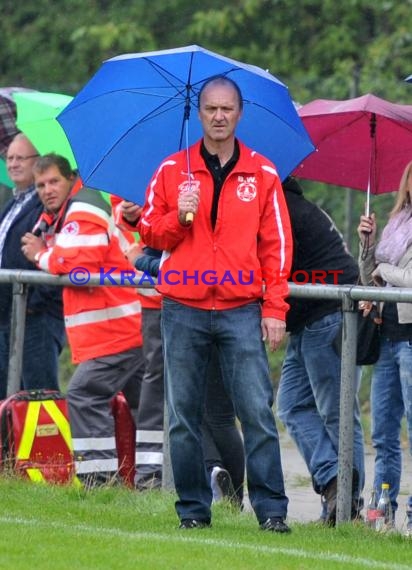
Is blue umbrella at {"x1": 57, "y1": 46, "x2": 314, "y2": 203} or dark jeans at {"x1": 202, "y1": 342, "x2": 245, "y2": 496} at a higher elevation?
blue umbrella at {"x1": 57, "y1": 46, "x2": 314, "y2": 203}

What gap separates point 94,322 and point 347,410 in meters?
2.15

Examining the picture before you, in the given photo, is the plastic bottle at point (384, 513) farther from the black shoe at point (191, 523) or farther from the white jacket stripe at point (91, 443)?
the white jacket stripe at point (91, 443)

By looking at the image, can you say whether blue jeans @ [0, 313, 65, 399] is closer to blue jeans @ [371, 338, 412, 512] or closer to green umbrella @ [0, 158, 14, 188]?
green umbrella @ [0, 158, 14, 188]

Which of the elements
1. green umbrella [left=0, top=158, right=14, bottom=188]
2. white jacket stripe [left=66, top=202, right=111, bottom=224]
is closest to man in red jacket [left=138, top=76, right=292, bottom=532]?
white jacket stripe [left=66, top=202, right=111, bottom=224]

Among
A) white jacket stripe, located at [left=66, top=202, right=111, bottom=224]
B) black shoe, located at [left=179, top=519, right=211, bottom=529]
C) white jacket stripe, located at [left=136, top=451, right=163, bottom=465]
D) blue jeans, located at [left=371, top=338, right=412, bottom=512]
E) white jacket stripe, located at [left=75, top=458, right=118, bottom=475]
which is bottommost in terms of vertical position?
black shoe, located at [left=179, top=519, right=211, bottom=529]

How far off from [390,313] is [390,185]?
1044 mm

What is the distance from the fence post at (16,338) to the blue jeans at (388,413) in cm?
222

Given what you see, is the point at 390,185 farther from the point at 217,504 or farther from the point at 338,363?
the point at 217,504

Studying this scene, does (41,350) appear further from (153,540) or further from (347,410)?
(153,540)

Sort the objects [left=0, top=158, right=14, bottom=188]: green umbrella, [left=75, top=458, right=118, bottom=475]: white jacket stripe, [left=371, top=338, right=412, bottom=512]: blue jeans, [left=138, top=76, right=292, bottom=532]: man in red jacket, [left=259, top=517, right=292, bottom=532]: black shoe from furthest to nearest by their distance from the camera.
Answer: [left=0, top=158, right=14, bottom=188]: green umbrella, [left=75, top=458, right=118, bottom=475]: white jacket stripe, [left=371, top=338, right=412, bottom=512]: blue jeans, [left=259, top=517, right=292, bottom=532]: black shoe, [left=138, top=76, right=292, bottom=532]: man in red jacket

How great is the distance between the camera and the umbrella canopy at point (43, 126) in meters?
9.58

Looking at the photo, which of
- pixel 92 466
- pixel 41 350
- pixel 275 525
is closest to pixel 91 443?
pixel 92 466

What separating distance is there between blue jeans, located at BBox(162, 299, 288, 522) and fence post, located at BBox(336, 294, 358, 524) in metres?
0.46

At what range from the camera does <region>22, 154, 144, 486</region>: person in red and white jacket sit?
8.70m
